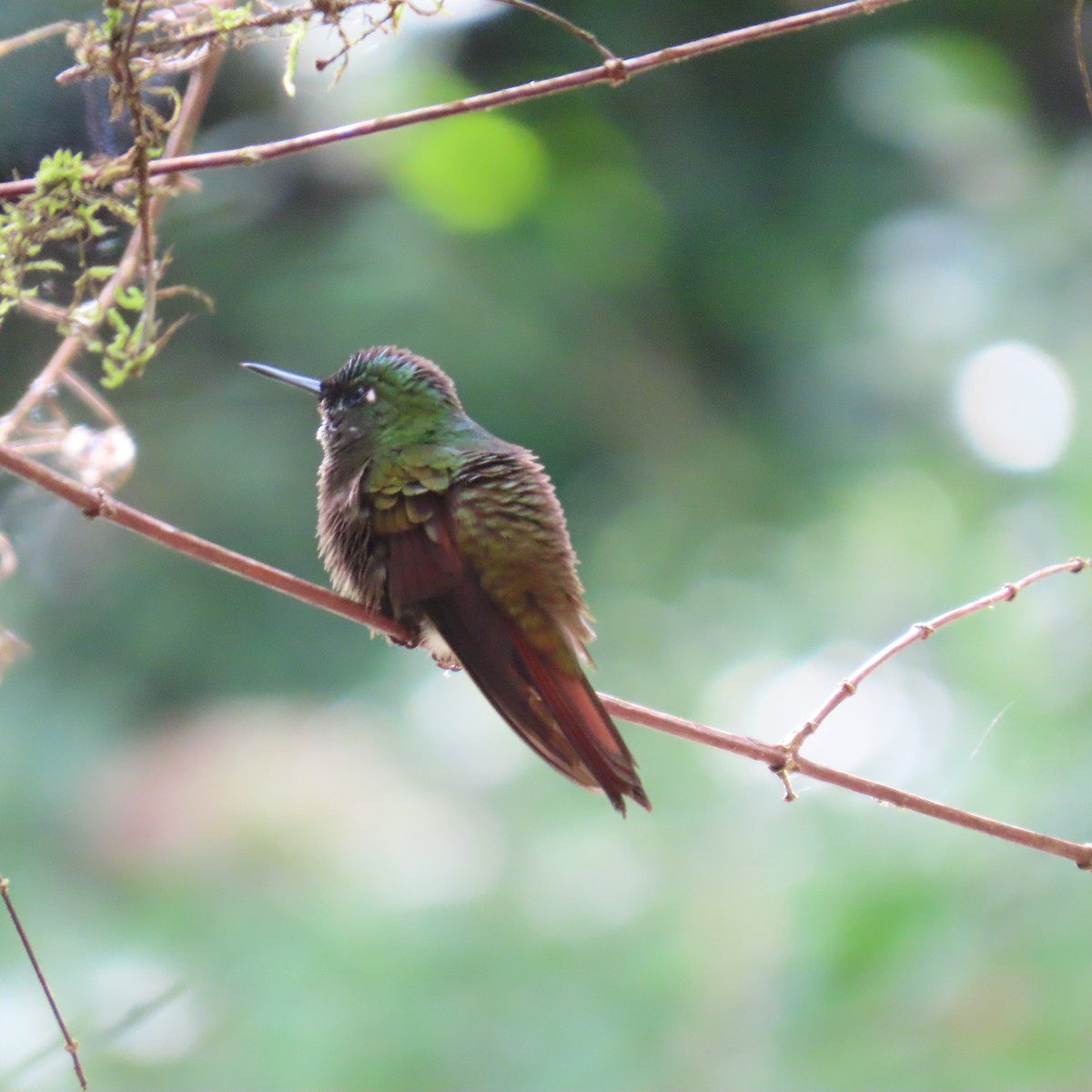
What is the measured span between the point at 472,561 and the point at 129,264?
463 mm

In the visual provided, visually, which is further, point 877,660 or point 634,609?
point 634,609

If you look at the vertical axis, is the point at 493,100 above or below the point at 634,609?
above

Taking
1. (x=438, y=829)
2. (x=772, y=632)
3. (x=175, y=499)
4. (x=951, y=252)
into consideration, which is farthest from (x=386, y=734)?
(x=951, y=252)

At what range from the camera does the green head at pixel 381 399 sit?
5.01ft

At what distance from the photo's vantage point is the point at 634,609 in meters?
3.28

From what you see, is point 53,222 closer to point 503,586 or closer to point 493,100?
point 493,100

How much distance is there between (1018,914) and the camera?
2438mm

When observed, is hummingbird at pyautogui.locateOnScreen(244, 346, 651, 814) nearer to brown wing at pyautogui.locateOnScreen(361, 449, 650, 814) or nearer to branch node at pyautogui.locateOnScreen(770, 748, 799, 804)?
brown wing at pyautogui.locateOnScreen(361, 449, 650, 814)

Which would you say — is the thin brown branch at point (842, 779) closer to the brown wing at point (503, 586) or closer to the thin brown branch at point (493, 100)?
the brown wing at point (503, 586)

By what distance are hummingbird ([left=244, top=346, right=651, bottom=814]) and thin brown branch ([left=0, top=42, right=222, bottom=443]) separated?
29 cm

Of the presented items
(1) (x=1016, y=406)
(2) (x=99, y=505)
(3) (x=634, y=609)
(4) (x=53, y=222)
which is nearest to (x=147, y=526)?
(2) (x=99, y=505)

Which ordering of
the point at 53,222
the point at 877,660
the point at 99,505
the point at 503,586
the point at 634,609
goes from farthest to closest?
the point at 634,609 → the point at 503,586 → the point at 877,660 → the point at 53,222 → the point at 99,505

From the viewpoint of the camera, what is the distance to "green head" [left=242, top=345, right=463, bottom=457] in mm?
1527

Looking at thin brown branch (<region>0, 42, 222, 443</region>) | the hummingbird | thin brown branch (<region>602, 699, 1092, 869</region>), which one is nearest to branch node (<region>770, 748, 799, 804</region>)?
thin brown branch (<region>602, 699, 1092, 869</region>)
